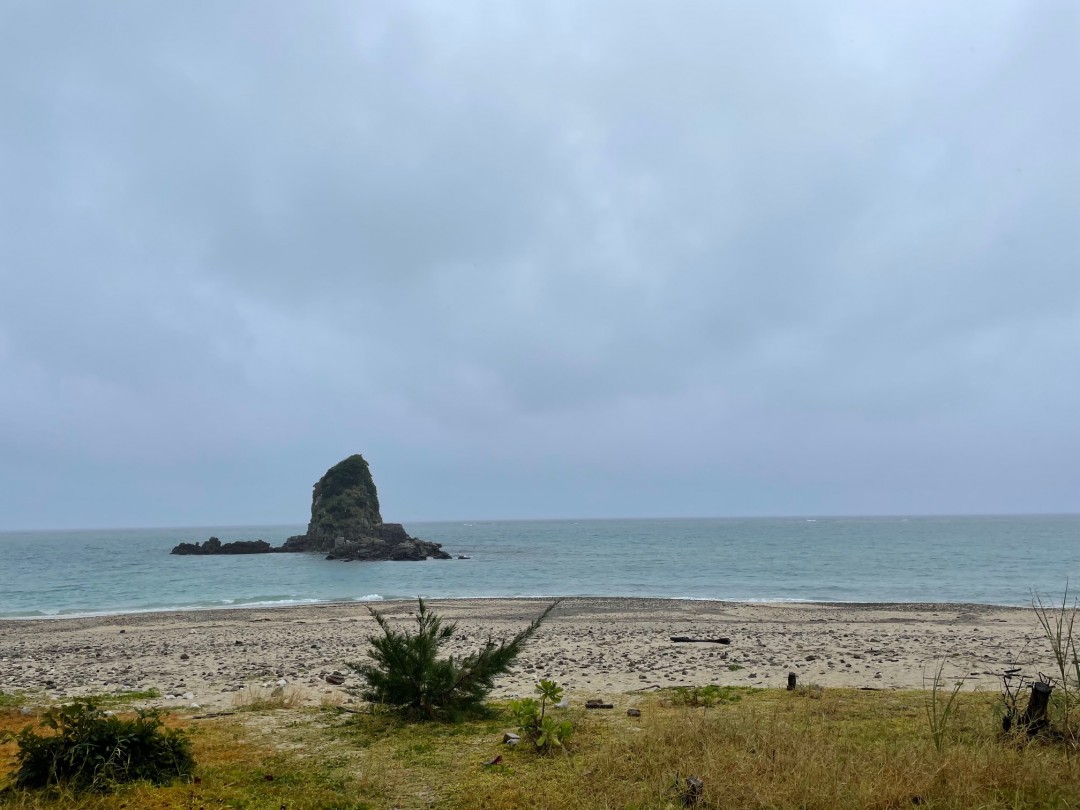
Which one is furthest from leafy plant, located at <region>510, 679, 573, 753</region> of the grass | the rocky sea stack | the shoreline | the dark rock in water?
the dark rock in water

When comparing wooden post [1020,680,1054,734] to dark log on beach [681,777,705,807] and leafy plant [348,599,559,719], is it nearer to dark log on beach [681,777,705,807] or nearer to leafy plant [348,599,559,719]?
dark log on beach [681,777,705,807]

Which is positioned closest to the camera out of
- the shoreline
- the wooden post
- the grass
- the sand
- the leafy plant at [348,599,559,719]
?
the grass

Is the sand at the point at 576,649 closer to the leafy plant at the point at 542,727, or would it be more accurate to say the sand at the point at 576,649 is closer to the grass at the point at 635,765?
the grass at the point at 635,765

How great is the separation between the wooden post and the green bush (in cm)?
835

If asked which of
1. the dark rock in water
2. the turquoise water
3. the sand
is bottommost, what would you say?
the dark rock in water

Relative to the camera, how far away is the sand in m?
13.8

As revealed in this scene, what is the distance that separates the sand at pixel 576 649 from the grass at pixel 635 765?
1.54 m

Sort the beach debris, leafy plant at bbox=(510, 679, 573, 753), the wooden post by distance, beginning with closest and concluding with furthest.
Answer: the wooden post
leafy plant at bbox=(510, 679, 573, 753)
the beach debris

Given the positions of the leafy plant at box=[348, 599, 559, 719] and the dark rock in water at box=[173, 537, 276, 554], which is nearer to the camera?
the leafy plant at box=[348, 599, 559, 719]

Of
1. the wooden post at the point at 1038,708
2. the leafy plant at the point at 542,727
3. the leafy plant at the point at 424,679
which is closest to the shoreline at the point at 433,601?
the leafy plant at the point at 424,679

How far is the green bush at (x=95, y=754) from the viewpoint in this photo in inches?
229

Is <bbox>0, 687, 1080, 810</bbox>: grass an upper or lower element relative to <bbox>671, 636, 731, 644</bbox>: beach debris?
upper

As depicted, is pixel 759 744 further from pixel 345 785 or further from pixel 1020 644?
pixel 1020 644

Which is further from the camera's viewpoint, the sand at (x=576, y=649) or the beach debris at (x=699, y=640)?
the beach debris at (x=699, y=640)
